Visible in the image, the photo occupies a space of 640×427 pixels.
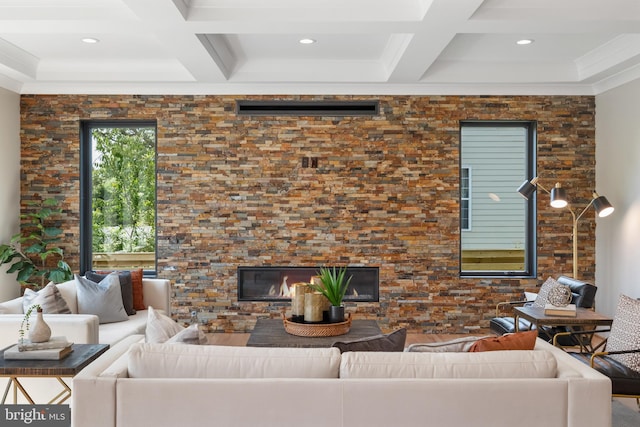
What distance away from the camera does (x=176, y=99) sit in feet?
19.7

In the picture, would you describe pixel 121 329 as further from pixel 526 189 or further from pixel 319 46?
pixel 526 189

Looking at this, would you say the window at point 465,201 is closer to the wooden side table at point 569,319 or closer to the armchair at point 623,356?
the wooden side table at point 569,319

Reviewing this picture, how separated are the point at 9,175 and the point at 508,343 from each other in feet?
17.6

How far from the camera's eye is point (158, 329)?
2793 mm

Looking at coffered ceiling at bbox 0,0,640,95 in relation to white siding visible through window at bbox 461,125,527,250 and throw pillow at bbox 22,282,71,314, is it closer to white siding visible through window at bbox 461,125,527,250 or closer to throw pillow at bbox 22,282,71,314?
white siding visible through window at bbox 461,125,527,250

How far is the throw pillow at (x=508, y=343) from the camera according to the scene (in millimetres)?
2543

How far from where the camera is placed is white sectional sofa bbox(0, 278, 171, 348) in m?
3.68

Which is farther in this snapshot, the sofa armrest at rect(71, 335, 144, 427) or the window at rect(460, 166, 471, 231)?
the window at rect(460, 166, 471, 231)

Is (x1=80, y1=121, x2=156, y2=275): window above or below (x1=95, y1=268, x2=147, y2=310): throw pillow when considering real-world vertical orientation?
above

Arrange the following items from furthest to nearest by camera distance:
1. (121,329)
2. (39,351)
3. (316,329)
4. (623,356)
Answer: (121,329)
(316,329)
(623,356)
(39,351)

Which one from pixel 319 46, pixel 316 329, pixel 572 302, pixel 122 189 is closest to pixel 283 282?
pixel 122 189

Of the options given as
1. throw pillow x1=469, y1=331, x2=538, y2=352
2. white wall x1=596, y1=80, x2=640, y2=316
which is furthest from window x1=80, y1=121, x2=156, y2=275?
white wall x1=596, y1=80, x2=640, y2=316

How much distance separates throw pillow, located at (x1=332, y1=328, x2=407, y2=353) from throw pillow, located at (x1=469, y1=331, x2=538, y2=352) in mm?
337

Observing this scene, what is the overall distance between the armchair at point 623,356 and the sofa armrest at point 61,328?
313 cm
